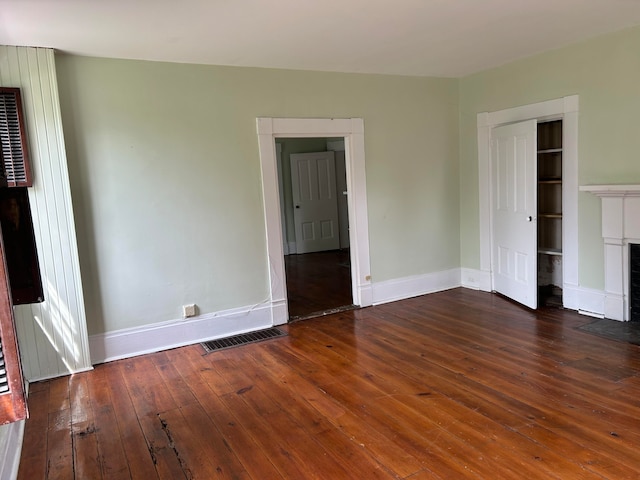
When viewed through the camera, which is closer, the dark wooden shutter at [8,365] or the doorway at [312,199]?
the dark wooden shutter at [8,365]

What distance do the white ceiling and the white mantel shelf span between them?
1289 millimetres

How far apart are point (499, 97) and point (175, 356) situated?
13.7ft

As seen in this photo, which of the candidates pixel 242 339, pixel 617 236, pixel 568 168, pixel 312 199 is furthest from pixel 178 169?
pixel 312 199

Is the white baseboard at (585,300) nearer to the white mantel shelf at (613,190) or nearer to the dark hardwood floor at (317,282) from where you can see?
the white mantel shelf at (613,190)

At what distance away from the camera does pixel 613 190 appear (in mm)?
4023

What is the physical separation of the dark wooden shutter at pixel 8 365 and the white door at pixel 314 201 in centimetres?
766

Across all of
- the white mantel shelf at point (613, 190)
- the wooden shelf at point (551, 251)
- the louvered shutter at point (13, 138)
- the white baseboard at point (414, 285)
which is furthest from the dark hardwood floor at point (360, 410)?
the louvered shutter at point (13, 138)

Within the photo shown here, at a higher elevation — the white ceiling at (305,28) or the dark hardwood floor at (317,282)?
the white ceiling at (305,28)

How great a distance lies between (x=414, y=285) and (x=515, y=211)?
4.52ft

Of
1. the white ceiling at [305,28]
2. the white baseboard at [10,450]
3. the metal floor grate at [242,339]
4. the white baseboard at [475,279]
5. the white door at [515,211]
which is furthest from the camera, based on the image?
the white baseboard at [475,279]

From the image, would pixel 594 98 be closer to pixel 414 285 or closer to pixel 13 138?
pixel 414 285

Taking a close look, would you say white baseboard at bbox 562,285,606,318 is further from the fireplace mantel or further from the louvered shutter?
the louvered shutter

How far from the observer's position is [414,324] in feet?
14.8

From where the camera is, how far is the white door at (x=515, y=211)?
15.2 ft
